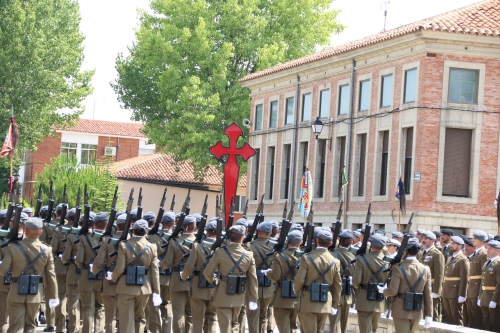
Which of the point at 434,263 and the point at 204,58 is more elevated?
the point at 204,58

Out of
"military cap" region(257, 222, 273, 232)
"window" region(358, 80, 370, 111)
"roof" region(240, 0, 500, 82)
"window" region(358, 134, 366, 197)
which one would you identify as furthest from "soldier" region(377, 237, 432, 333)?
"window" region(358, 80, 370, 111)

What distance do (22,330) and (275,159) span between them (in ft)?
117

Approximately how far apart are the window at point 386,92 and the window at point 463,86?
2925 millimetres

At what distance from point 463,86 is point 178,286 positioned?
23007mm

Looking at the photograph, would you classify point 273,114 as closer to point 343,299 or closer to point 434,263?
point 434,263

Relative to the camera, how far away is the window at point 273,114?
2010 inches

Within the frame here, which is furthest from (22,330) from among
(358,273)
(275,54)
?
(275,54)

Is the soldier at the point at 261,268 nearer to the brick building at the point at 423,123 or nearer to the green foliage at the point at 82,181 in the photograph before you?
the brick building at the point at 423,123

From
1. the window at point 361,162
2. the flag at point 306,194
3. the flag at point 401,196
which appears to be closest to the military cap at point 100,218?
the flag at point 306,194

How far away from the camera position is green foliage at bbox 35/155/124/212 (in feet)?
182

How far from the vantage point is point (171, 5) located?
5631 centimetres

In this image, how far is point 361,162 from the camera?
43156 mm

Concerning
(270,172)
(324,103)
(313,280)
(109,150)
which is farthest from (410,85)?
(109,150)

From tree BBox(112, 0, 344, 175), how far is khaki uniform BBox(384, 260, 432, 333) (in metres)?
38.0
